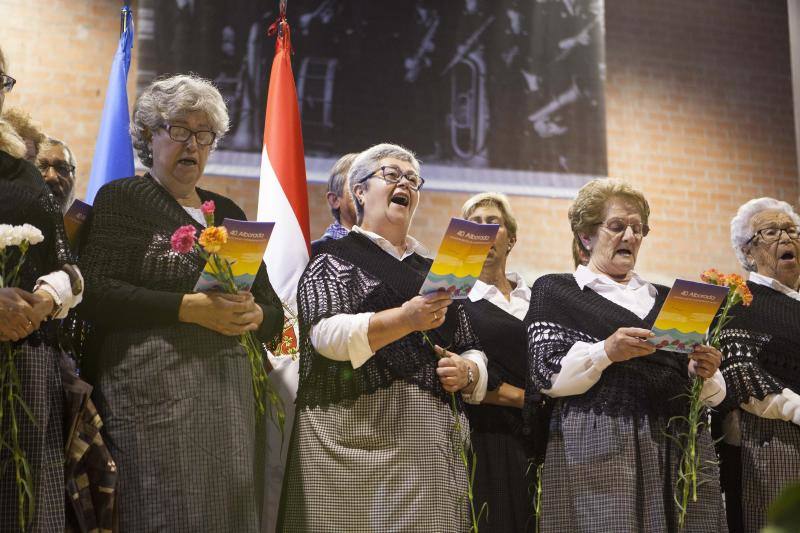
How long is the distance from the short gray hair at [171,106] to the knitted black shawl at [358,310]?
0.50 meters

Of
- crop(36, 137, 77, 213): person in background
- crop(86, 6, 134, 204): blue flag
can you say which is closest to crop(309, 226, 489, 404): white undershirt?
crop(36, 137, 77, 213): person in background

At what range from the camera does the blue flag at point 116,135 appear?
4094 millimetres

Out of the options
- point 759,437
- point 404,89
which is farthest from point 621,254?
point 404,89

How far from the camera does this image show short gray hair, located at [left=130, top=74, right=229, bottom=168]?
245cm

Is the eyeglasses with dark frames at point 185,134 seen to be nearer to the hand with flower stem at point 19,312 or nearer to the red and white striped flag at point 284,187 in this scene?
the hand with flower stem at point 19,312

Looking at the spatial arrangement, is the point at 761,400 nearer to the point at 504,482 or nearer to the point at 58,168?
the point at 504,482

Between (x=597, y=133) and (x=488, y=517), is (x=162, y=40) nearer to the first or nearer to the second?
(x=597, y=133)

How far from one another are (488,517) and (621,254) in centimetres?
93

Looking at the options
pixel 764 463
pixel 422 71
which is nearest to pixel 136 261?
pixel 764 463

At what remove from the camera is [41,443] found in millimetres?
2002

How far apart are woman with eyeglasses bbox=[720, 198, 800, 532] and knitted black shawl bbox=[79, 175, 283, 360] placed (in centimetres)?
158

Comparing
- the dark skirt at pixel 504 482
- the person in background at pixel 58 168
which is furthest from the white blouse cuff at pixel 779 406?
the person in background at pixel 58 168

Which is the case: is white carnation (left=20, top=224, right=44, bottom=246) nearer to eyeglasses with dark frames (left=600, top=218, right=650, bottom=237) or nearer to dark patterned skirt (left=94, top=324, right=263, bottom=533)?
dark patterned skirt (left=94, top=324, right=263, bottom=533)

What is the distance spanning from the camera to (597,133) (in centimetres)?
631
